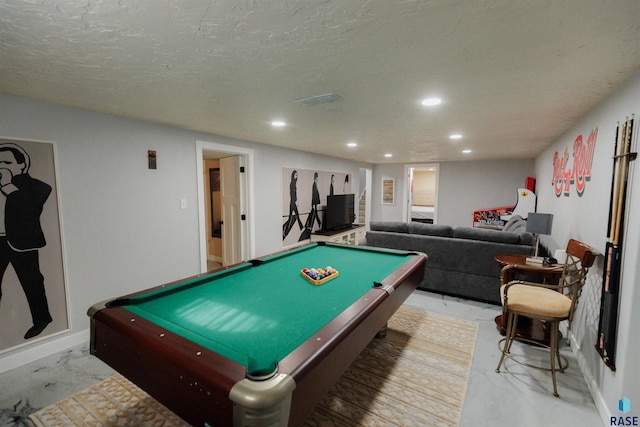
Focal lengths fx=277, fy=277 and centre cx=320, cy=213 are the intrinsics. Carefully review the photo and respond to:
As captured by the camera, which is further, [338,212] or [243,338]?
[338,212]

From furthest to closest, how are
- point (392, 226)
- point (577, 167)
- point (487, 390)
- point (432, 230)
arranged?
1. point (392, 226)
2. point (432, 230)
3. point (577, 167)
4. point (487, 390)

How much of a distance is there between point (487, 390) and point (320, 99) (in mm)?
2461

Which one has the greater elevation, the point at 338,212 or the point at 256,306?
the point at 338,212

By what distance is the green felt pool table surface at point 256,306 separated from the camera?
1218 mm

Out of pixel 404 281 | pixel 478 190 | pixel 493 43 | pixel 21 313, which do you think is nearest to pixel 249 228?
pixel 21 313

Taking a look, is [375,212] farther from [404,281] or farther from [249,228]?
[404,281]

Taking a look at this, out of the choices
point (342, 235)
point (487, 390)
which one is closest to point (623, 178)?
point (487, 390)

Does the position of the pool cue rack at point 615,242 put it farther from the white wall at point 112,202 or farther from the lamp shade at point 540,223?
the white wall at point 112,202

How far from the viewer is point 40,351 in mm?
2330

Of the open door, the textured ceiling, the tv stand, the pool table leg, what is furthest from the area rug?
the tv stand

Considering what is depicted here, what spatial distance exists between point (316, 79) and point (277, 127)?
4.91ft

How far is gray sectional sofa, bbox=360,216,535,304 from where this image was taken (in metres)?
3.30

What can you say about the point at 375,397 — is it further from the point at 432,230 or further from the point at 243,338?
the point at 432,230

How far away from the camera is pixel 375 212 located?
8273 millimetres
